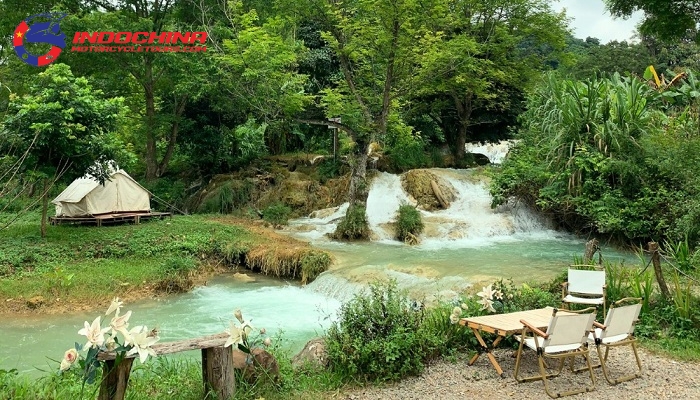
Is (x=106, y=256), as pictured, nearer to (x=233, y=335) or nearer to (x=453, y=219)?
(x=233, y=335)

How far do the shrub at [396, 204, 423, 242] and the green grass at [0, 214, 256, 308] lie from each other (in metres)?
4.03

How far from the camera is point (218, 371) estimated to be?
3969 millimetres

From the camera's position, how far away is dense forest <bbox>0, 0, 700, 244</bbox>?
11422 mm

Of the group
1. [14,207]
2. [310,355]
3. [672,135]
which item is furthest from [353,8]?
[14,207]

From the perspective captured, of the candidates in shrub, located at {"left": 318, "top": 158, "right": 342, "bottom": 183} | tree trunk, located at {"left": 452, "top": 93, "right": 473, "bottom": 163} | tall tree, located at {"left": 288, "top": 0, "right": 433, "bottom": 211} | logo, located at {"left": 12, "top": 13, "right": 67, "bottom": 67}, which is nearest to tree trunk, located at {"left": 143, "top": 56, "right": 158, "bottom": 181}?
logo, located at {"left": 12, "top": 13, "right": 67, "bottom": 67}

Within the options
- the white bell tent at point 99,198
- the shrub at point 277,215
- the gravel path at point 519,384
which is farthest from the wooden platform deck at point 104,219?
the gravel path at point 519,384

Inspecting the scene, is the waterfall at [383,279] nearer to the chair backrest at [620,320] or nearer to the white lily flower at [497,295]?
the white lily flower at [497,295]

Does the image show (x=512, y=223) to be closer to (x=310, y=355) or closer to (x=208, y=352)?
(x=310, y=355)

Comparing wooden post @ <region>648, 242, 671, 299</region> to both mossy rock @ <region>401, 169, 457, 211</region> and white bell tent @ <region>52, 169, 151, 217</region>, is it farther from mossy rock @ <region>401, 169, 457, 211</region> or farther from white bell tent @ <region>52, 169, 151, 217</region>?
white bell tent @ <region>52, 169, 151, 217</region>

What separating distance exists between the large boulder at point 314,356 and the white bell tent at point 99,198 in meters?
11.0

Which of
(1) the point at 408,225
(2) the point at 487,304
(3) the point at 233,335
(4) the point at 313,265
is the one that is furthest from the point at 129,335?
(1) the point at 408,225

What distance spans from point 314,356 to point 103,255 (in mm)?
8420

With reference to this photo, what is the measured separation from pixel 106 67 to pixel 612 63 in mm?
30129

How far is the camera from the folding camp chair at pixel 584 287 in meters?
6.21
